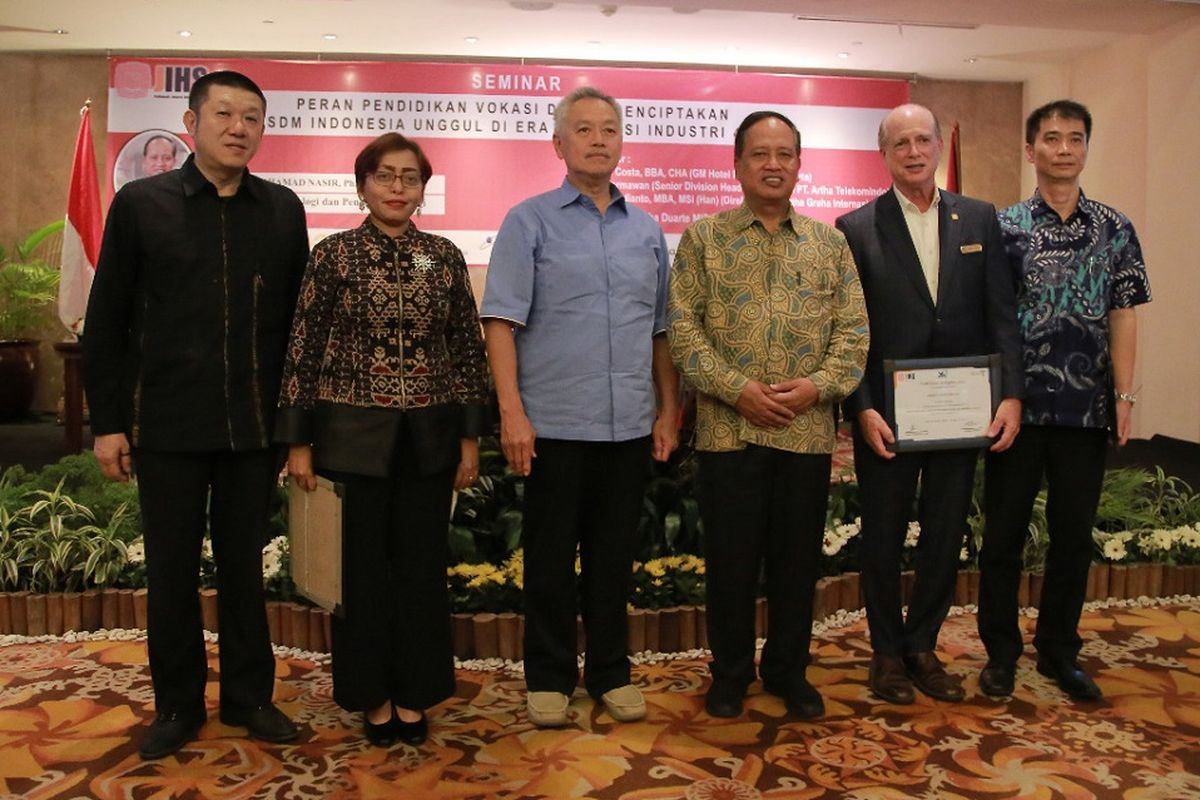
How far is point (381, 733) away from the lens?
258cm

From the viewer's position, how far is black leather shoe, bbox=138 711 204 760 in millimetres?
2502

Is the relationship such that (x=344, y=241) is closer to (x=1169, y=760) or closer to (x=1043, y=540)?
(x=1169, y=760)

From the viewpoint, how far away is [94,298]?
7.98 ft

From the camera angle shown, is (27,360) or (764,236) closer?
(764,236)

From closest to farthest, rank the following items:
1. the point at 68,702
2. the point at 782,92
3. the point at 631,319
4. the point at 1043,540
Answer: the point at 631,319 < the point at 68,702 < the point at 1043,540 < the point at 782,92

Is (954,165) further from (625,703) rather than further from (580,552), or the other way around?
(625,703)

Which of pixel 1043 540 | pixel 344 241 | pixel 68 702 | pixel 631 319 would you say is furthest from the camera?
pixel 1043 540

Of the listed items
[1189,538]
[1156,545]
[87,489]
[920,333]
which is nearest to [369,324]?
[920,333]

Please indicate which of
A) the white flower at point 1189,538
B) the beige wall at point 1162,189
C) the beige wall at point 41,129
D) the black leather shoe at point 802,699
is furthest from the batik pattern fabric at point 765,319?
the beige wall at point 41,129

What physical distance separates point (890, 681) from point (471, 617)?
1.28 meters

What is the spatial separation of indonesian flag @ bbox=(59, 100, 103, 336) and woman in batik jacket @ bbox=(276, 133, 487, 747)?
5.69 metres

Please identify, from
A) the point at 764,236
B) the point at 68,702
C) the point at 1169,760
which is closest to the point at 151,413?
the point at 68,702

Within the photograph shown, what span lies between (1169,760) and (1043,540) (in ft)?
5.06

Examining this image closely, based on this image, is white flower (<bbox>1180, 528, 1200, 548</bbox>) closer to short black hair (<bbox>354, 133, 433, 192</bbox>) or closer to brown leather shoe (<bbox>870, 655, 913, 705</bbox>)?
brown leather shoe (<bbox>870, 655, 913, 705</bbox>)
